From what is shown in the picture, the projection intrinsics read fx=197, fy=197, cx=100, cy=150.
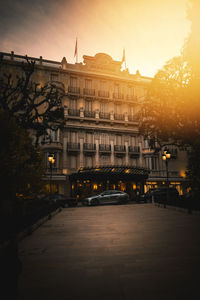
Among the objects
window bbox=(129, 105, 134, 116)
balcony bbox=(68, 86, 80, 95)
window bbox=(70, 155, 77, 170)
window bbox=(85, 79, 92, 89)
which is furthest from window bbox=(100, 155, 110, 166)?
window bbox=(85, 79, 92, 89)

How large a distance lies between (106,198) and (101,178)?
23.3 ft

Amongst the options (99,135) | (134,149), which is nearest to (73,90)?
(99,135)

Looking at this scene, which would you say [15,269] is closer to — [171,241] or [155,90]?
[171,241]

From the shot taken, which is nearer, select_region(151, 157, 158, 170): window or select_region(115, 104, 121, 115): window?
select_region(151, 157, 158, 170): window

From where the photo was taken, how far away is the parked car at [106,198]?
20844 mm

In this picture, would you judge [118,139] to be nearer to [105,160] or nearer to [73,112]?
[105,160]

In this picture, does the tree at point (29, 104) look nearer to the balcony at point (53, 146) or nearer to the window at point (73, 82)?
the balcony at point (53, 146)

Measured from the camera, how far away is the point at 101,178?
28281 millimetres

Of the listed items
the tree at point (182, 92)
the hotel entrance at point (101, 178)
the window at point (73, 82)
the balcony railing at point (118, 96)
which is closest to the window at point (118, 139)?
the hotel entrance at point (101, 178)

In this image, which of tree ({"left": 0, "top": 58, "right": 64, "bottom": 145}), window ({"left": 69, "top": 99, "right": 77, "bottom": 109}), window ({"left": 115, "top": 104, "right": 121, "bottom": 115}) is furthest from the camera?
window ({"left": 115, "top": 104, "right": 121, "bottom": 115})

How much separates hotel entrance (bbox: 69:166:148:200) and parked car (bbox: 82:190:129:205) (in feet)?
20.7

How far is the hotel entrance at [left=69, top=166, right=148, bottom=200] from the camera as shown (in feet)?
91.5

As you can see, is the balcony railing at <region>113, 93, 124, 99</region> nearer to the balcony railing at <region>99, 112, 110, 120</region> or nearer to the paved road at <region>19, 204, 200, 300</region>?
the balcony railing at <region>99, 112, 110, 120</region>

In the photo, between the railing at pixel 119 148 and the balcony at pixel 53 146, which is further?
the railing at pixel 119 148
